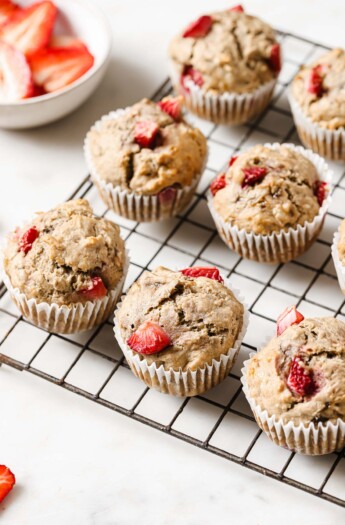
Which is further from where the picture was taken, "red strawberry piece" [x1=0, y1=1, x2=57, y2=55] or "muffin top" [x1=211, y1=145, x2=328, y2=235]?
"red strawberry piece" [x1=0, y1=1, x2=57, y2=55]

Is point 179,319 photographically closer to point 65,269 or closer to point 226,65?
point 65,269

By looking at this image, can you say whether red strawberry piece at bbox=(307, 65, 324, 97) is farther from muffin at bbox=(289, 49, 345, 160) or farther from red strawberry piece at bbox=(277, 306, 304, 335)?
red strawberry piece at bbox=(277, 306, 304, 335)

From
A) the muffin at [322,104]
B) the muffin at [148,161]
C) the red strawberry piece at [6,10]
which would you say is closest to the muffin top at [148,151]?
the muffin at [148,161]

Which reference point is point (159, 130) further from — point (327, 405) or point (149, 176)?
point (327, 405)

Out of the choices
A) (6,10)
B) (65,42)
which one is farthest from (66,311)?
(6,10)

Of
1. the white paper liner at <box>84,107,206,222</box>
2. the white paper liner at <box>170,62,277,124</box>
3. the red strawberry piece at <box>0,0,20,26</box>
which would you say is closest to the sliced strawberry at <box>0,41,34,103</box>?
the red strawberry piece at <box>0,0,20,26</box>
